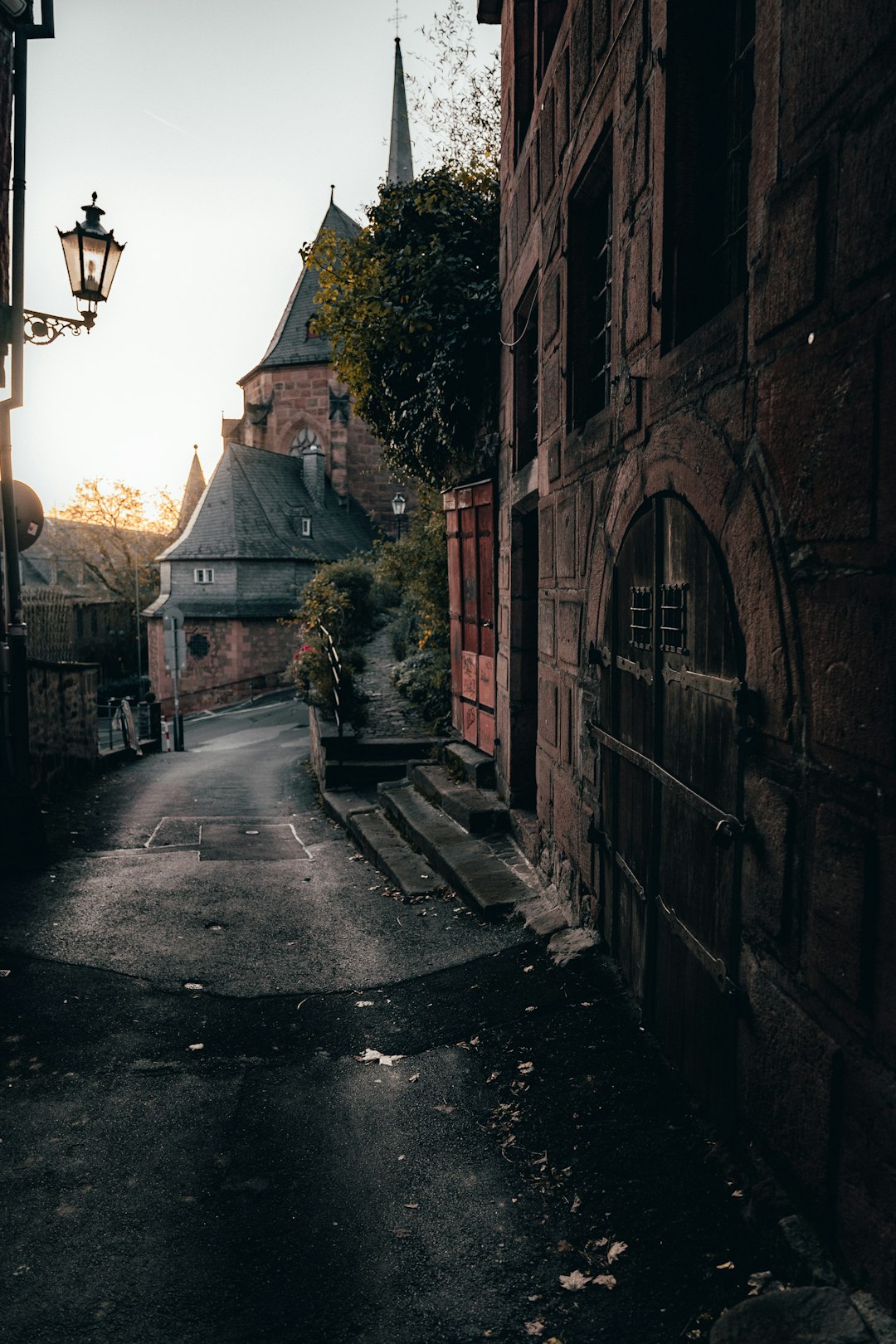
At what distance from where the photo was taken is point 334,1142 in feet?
10.3

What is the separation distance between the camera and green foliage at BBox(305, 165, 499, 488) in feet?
25.9

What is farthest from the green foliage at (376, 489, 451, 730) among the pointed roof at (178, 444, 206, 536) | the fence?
the pointed roof at (178, 444, 206, 536)

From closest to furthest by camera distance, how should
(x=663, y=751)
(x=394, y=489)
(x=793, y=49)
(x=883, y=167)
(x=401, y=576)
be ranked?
1. (x=883, y=167)
2. (x=793, y=49)
3. (x=663, y=751)
4. (x=401, y=576)
5. (x=394, y=489)

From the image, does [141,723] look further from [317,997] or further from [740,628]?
[740,628]

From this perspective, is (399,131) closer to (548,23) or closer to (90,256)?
(90,256)

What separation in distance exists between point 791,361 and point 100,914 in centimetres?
504

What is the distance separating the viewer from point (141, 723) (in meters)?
20.6

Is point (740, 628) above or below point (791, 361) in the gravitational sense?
below

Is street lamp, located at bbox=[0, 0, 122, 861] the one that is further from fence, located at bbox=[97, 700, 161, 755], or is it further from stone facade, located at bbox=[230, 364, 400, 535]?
stone facade, located at bbox=[230, 364, 400, 535]

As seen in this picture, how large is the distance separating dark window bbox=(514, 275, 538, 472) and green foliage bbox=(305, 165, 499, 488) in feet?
3.10

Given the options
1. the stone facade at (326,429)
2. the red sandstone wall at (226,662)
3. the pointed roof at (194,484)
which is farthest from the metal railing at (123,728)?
the pointed roof at (194,484)

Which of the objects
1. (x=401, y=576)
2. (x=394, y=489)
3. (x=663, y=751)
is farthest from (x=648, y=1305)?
(x=394, y=489)

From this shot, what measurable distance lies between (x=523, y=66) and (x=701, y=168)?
4.52 metres

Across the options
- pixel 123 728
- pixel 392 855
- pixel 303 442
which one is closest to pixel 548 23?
pixel 392 855
